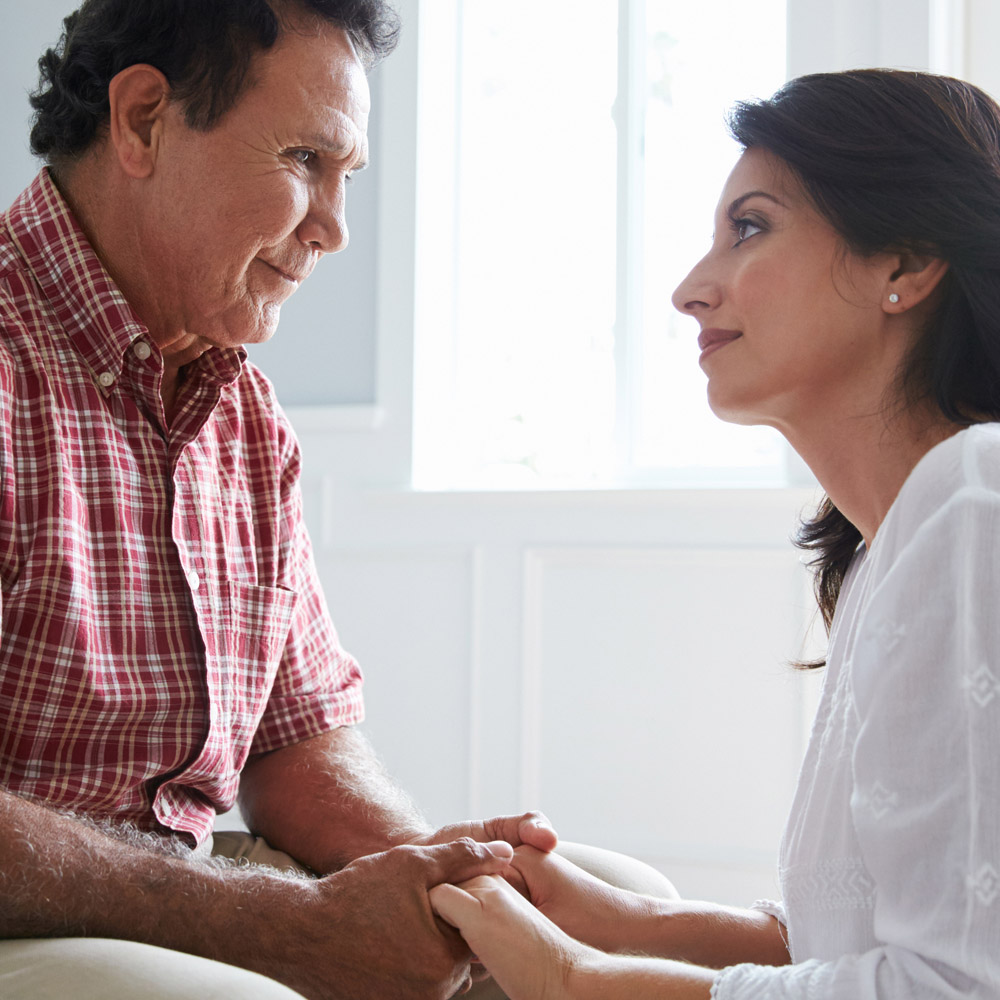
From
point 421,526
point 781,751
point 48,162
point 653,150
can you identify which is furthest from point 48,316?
point 653,150

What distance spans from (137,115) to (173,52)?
3.7 inches

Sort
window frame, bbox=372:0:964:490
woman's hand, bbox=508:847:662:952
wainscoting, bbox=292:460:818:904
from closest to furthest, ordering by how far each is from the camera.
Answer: woman's hand, bbox=508:847:662:952, wainscoting, bbox=292:460:818:904, window frame, bbox=372:0:964:490

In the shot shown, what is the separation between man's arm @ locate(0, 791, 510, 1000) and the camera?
3.41 ft

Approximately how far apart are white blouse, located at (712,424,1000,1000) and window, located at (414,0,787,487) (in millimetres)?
2306

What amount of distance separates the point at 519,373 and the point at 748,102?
2317mm

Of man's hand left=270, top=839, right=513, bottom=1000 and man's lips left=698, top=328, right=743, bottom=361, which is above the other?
man's lips left=698, top=328, right=743, bottom=361

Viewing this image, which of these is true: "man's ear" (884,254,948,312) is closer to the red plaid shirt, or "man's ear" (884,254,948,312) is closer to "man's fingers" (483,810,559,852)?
"man's fingers" (483,810,559,852)

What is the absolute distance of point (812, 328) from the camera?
3.71ft

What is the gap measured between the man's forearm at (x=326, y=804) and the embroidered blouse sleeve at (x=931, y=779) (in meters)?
0.69

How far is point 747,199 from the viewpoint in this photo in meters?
1.21

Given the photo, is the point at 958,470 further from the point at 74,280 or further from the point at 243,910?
the point at 74,280

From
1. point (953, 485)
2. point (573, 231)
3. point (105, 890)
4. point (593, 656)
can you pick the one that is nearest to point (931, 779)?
point (953, 485)

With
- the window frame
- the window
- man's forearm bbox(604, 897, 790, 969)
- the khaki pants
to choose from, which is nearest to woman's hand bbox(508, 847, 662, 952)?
man's forearm bbox(604, 897, 790, 969)

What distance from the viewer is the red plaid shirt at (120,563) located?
1203mm
